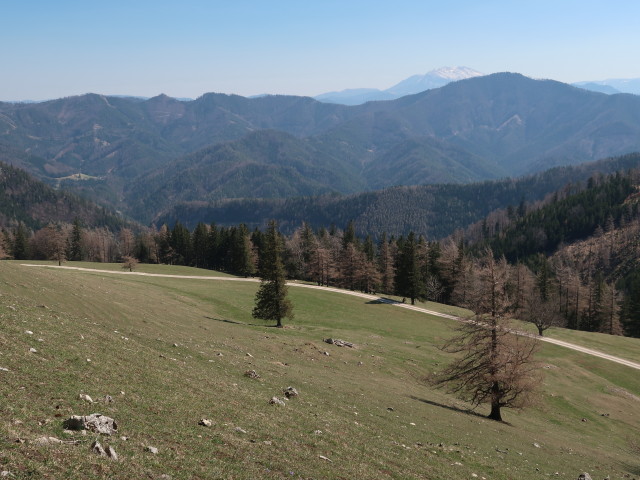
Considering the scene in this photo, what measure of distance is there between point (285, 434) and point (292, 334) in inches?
1405

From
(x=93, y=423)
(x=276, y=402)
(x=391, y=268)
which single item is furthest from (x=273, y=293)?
(x=391, y=268)

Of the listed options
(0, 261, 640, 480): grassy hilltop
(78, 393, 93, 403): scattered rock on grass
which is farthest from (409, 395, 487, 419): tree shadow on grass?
(78, 393, 93, 403): scattered rock on grass

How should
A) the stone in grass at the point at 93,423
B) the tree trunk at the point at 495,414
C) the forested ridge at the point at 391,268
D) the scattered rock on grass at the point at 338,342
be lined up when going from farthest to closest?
the forested ridge at the point at 391,268 → the scattered rock on grass at the point at 338,342 → the tree trunk at the point at 495,414 → the stone in grass at the point at 93,423

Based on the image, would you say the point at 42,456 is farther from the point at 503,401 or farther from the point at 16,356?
the point at 503,401

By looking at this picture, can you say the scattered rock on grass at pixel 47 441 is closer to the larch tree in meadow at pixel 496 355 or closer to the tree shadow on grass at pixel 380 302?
the larch tree in meadow at pixel 496 355

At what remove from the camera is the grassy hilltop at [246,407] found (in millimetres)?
13414

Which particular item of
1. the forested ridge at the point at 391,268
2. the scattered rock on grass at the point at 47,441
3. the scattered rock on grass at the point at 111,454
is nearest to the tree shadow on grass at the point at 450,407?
the scattered rock on grass at the point at 111,454

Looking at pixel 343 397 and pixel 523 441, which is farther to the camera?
pixel 523 441

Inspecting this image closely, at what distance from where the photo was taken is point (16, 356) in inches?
680

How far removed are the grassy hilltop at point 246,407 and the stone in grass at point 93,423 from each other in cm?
36

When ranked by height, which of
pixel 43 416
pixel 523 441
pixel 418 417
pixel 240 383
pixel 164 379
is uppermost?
pixel 43 416

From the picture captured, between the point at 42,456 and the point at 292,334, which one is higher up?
the point at 42,456

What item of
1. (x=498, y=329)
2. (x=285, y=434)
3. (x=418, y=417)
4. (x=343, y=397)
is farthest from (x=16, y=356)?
(x=498, y=329)

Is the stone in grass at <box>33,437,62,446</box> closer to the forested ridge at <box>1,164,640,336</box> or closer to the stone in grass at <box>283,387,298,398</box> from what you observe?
the stone in grass at <box>283,387,298,398</box>
